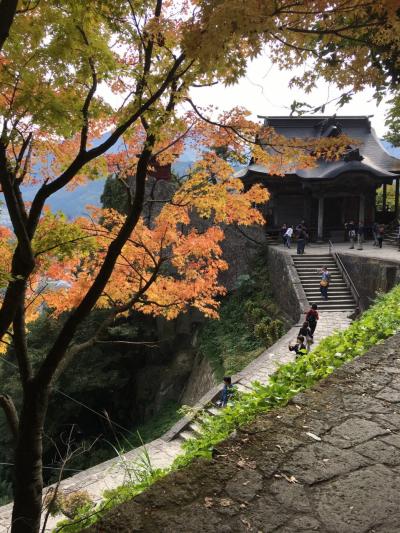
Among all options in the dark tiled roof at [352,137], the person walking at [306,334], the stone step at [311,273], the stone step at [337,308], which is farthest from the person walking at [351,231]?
the person walking at [306,334]

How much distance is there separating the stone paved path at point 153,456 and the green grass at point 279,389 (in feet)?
3.89

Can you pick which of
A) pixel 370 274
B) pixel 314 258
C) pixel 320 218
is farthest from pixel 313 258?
pixel 320 218

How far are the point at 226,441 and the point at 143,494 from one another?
93cm

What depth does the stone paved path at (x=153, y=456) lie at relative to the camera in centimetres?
920

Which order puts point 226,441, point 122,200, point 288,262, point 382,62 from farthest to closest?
point 122,200, point 288,262, point 382,62, point 226,441

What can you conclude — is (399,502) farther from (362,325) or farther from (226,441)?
(362,325)

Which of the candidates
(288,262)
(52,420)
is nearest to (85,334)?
(52,420)

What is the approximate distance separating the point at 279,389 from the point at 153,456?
7.26 m

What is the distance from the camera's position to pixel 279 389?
476cm

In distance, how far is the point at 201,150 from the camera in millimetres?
10305

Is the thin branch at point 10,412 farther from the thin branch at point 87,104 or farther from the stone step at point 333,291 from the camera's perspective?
the stone step at point 333,291

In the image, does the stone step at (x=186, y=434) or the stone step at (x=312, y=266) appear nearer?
the stone step at (x=186, y=434)

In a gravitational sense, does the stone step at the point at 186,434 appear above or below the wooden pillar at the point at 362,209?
below

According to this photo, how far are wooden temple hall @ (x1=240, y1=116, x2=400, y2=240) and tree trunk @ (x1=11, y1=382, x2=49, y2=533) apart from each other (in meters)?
20.3
